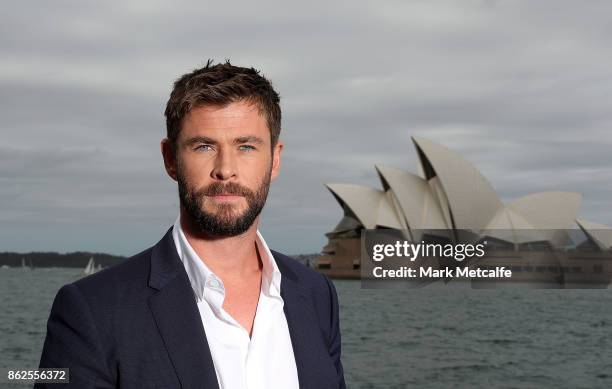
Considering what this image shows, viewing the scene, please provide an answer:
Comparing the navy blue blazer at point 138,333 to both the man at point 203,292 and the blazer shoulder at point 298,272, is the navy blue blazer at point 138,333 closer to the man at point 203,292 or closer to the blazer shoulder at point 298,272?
the man at point 203,292

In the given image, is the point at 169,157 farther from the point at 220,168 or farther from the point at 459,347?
the point at 459,347

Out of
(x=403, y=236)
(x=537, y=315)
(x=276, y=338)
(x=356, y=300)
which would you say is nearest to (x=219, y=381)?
(x=276, y=338)

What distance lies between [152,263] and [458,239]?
31.8 meters

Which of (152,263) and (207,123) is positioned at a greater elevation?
(207,123)

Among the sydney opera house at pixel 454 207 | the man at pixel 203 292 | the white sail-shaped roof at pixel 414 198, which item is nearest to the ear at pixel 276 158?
the man at pixel 203 292

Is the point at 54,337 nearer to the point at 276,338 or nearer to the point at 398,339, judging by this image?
the point at 276,338

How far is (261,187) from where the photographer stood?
1368 mm

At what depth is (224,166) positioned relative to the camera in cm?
132

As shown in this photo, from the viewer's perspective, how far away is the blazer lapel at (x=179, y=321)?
1.29m

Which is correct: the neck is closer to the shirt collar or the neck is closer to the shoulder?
the shirt collar

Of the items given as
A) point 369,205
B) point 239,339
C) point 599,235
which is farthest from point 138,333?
point 599,235

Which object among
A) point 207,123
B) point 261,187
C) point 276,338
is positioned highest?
point 207,123

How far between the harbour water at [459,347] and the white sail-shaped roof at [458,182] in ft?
16.3

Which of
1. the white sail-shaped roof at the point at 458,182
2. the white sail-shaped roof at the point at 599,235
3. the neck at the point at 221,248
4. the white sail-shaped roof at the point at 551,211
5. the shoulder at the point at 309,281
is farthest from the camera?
the white sail-shaped roof at the point at 599,235
